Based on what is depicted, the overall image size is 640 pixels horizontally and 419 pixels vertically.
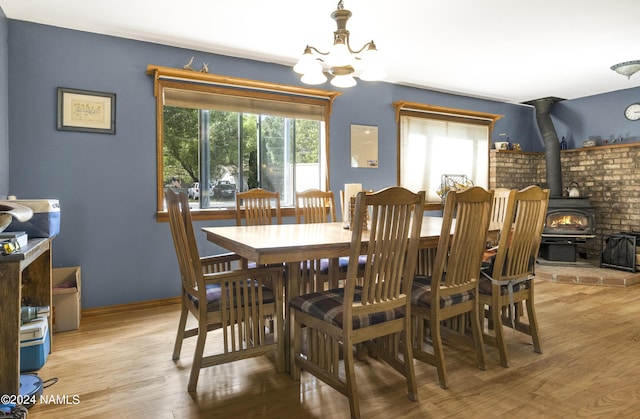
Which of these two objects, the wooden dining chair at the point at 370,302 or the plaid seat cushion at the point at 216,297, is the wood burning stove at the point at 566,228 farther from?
the plaid seat cushion at the point at 216,297

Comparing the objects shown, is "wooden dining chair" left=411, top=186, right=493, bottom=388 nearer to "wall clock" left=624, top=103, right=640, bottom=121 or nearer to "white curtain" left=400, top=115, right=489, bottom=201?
"white curtain" left=400, top=115, right=489, bottom=201

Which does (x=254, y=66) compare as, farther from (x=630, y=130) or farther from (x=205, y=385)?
(x=630, y=130)

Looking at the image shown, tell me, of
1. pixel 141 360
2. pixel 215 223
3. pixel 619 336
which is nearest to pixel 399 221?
pixel 141 360

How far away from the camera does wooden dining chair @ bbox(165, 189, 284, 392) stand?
1.97 metres

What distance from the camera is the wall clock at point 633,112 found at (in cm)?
513

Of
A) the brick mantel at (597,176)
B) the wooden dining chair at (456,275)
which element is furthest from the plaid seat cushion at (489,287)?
the brick mantel at (597,176)

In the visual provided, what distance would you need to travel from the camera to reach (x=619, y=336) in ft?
9.18

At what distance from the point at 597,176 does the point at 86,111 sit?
6.01 meters

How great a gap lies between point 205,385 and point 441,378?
1194 millimetres

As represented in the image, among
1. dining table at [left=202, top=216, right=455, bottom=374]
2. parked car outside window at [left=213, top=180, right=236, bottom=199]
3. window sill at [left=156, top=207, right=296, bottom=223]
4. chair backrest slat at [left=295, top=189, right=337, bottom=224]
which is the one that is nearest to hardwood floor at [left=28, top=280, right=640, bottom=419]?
dining table at [left=202, top=216, right=455, bottom=374]

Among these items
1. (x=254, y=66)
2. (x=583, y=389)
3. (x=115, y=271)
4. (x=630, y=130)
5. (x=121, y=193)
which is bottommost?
(x=583, y=389)

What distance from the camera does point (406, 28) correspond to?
326cm

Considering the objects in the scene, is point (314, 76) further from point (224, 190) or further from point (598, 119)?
point (598, 119)

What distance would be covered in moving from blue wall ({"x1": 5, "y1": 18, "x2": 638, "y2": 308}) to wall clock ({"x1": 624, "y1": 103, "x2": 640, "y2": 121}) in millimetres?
4889
